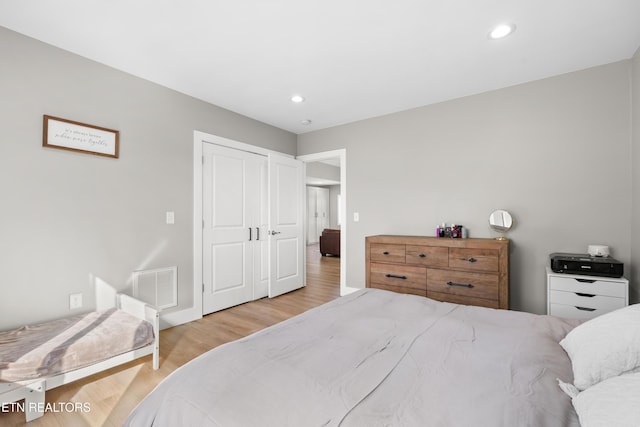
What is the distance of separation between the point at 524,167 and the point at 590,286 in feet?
4.10

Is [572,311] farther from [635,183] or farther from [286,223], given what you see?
[286,223]

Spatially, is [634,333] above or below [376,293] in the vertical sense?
above

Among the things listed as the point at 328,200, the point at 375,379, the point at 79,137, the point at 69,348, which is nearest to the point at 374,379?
the point at 375,379

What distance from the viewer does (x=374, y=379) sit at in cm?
102

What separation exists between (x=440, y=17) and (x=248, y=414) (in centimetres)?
250

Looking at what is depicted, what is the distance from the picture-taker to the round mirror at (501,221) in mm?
2975

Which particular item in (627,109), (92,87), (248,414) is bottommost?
(248,414)

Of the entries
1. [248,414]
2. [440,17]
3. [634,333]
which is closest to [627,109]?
[440,17]

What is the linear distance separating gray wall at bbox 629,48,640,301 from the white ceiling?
Result: 0.24 m

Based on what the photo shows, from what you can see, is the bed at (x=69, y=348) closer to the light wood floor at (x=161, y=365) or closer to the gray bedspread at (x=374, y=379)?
the light wood floor at (x=161, y=365)

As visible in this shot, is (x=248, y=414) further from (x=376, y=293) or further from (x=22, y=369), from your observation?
(x=22, y=369)

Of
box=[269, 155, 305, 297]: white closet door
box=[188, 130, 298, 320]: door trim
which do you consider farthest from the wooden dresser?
box=[188, 130, 298, 320]: door trim

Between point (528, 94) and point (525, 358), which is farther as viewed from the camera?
point (528, 94)

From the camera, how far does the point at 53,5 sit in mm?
1903
